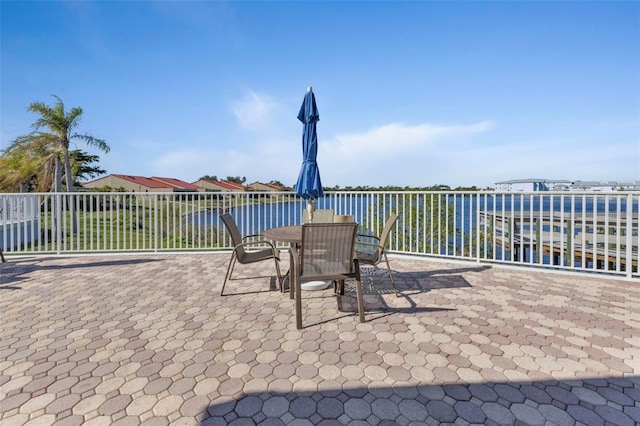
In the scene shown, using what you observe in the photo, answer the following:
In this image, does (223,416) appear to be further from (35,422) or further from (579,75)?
(579,75)

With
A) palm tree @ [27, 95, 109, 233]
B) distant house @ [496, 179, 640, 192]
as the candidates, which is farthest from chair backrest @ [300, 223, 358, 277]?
palm tree @ [27, 95, 109, 233]

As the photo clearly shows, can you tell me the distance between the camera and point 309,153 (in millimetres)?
4324

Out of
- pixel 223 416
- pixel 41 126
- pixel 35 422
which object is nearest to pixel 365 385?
pixel 223 416

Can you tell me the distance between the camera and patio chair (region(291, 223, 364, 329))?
261 cm

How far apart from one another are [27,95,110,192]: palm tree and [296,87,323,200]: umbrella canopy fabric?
1109cm

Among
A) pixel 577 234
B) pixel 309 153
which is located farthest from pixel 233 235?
pixel 577 234

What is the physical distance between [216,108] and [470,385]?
11.7 meters

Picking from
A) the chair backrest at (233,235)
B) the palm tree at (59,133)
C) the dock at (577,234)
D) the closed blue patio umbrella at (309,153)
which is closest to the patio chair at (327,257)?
the chair backrest at (233,235)

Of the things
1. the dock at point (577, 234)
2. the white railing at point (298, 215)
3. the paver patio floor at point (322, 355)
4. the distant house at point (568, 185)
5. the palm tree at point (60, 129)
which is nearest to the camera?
the paver patio floor at point (322, 355)

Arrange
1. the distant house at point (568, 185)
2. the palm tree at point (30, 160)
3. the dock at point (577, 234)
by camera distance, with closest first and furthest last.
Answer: the dock at point (577, 234) < the distant house at point (568, 185) < the palm tree at point (30, 160)

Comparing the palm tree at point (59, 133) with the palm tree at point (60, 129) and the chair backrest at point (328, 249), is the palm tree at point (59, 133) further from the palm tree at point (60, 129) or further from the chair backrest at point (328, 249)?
the chair backrest at point (328, 249)

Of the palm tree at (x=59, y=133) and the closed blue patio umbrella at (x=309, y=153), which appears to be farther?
the palm tree at (x=59, y=133)

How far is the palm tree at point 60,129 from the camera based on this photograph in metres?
11.1

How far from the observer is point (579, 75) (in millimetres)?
7773
